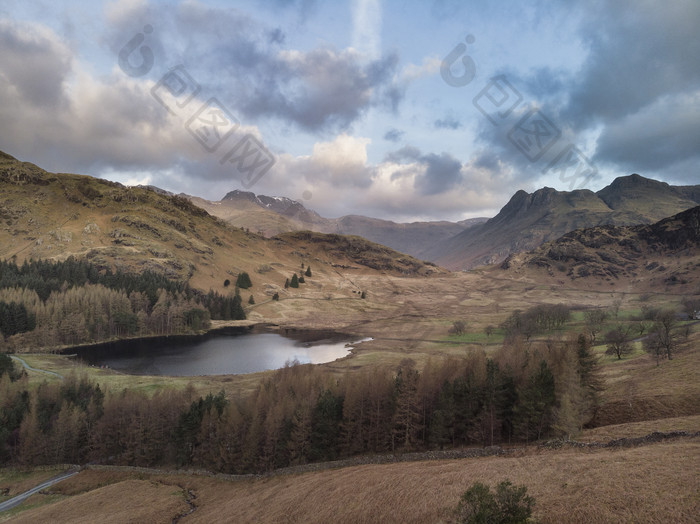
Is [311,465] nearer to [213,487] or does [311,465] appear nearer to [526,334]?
[213,487]

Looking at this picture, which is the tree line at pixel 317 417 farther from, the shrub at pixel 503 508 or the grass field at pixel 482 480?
the shrub at pixel 503 508

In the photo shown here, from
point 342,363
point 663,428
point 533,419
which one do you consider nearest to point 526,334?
point 342,363

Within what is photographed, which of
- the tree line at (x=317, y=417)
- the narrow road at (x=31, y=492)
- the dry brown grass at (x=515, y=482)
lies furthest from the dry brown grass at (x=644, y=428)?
the narrow road at (x=31, y=492)

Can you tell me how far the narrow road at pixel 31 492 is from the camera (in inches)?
1809

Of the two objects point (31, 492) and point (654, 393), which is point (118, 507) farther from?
point (654, 393)

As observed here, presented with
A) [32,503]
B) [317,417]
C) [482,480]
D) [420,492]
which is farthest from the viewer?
[317,417]

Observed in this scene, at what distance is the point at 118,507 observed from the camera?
3959 centimetres

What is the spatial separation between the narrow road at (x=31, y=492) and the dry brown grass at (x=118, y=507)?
2426 millimetres

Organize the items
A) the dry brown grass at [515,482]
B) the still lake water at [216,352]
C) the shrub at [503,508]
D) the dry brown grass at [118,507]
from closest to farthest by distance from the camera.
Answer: the shrub at [503,508] < the dry brown grass at [515,482] < the dry brown grass at [118,507] < the still lake water at [216,352]

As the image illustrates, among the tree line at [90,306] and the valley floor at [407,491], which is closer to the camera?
the valley floor at [407,491]

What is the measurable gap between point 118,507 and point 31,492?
21786 mm

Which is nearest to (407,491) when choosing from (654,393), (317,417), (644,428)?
(644,428)

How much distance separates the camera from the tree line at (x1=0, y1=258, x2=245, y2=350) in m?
115

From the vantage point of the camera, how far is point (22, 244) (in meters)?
192
